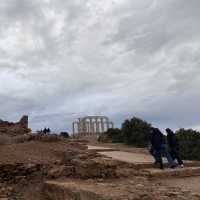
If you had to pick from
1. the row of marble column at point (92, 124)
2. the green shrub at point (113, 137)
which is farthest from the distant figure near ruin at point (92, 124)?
the green shrub at point (113, 137)

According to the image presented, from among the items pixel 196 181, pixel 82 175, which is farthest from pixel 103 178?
pixel 196 181

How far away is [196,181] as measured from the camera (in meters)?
11.1

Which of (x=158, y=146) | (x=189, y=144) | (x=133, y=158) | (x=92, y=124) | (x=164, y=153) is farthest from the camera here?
(x=92, y=124)

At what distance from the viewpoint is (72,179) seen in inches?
425

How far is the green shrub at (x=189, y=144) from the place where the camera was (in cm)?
3418

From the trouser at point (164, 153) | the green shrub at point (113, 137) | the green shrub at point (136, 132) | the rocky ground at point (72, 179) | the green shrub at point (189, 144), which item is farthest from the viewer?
the green shrub at point (113, 137)

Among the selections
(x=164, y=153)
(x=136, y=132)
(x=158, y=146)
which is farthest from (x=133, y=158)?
(x=136, y=132)

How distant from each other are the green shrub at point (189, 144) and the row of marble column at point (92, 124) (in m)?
22.0

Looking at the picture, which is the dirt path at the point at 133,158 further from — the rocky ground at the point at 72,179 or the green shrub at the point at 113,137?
the green shrub at the point at 113,137

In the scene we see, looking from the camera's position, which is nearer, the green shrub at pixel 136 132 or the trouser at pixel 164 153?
the trouser at pixel 164 153

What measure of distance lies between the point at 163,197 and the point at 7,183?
5760 mm

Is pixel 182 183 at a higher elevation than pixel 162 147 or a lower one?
lower

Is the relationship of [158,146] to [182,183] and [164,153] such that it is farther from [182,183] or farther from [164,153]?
[182,183]

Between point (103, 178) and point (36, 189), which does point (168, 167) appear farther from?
point (36, 189)
